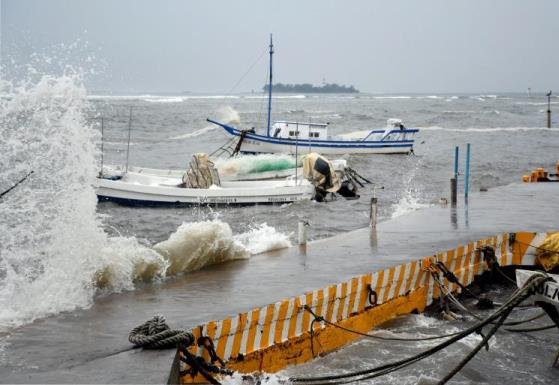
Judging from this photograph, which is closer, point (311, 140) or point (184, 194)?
point (184, 194)

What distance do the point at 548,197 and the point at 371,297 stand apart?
435 inches

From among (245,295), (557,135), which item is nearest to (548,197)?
(245,295)

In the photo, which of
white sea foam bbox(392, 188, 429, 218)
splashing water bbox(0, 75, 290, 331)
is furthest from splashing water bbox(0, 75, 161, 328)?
white sea foam bbox(392, 188, 429, 218)

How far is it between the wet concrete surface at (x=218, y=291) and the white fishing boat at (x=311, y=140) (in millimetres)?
20981

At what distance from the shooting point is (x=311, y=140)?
36.9 meters

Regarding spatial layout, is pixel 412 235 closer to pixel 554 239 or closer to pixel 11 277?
pixel 554 239

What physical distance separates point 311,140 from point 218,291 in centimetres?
2855

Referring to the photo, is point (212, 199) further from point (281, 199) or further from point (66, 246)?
point (66, 246)

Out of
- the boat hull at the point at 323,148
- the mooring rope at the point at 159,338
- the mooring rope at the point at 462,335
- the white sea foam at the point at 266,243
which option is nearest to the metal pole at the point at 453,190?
the white sea foam at the point at 266,243

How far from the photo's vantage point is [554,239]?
11.3m

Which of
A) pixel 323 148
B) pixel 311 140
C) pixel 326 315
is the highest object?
pixel 311 140

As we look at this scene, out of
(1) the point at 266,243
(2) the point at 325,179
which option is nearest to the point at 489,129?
(2) the point at 325,179

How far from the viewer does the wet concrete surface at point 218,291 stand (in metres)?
5.75

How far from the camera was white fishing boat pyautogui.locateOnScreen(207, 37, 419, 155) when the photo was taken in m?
36.2
